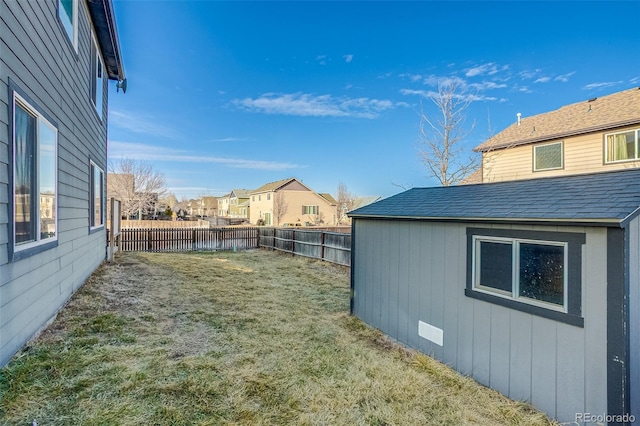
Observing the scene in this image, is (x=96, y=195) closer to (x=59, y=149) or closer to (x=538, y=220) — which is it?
(x=59, y=149)

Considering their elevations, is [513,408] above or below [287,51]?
below

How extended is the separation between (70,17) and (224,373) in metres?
5.87

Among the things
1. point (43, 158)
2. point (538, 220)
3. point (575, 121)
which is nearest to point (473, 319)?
point (538, 220)

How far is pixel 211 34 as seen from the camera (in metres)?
12.0

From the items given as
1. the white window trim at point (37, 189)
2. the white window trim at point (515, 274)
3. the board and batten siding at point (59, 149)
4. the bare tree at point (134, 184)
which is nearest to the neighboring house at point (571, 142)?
the white window trim at point (515, 274)

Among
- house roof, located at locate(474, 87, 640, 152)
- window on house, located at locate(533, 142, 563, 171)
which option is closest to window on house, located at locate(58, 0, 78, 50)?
house roof, located at locate(474, 87, 640, 152)

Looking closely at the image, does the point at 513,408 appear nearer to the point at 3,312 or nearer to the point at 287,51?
the point at 3,312

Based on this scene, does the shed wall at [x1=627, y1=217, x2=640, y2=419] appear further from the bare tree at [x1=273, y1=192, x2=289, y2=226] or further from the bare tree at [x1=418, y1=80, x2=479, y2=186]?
the bare tree at [x1=273, y1=192, x2=289, y2=226]

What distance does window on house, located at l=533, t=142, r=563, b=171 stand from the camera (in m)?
11.9

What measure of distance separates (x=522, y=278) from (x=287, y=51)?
14.5 metres

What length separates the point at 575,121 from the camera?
458 inches

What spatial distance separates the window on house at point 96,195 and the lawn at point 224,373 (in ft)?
7.19

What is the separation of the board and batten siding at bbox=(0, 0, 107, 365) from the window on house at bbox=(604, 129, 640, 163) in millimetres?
14667

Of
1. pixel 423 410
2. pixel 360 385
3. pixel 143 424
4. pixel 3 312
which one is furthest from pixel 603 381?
pixel 3 312
